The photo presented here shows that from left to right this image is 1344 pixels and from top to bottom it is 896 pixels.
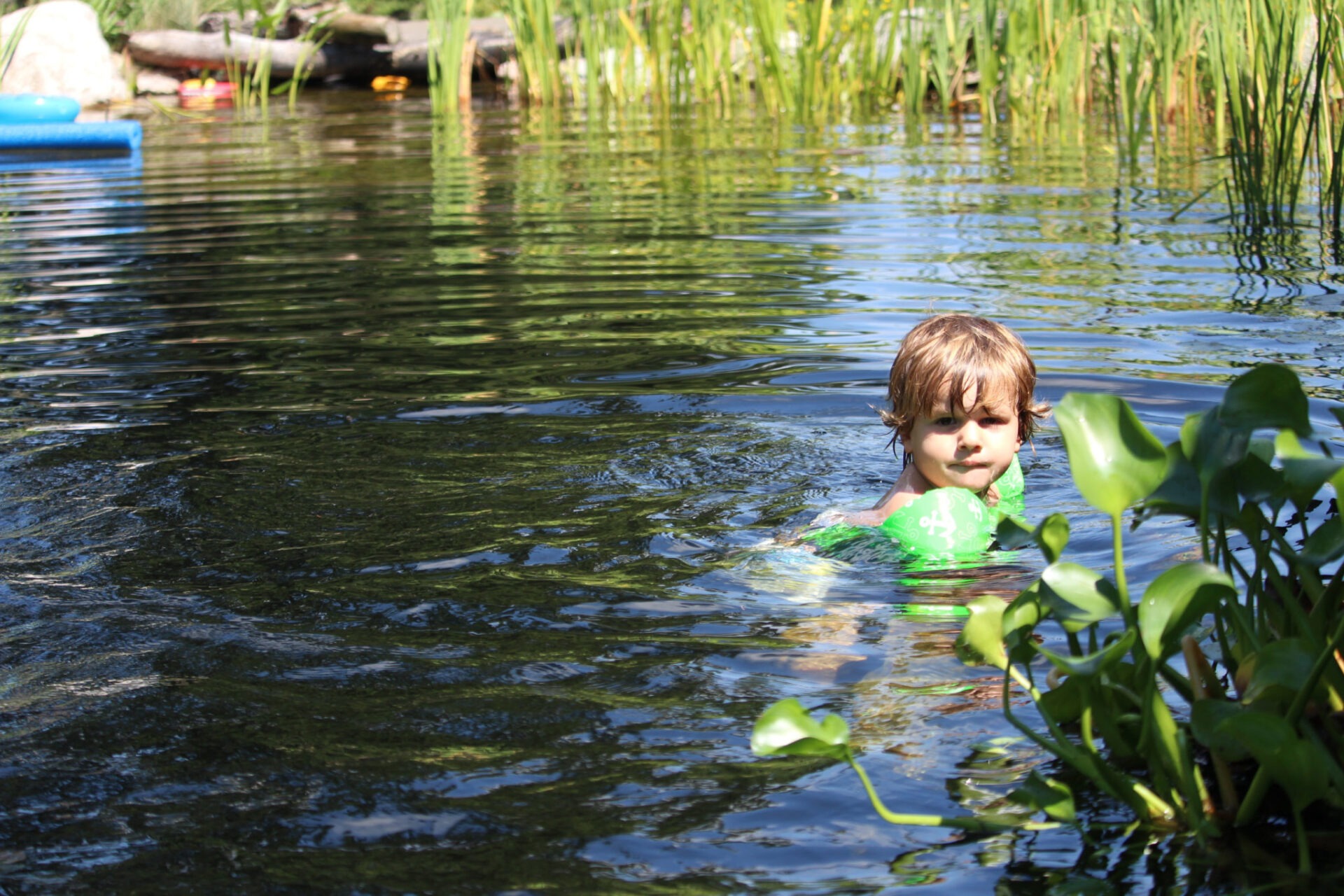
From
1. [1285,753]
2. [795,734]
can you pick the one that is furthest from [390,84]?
[1285,753]

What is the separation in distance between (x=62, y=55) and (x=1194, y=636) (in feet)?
60.7

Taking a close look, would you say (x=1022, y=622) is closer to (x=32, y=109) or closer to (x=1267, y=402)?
(x=1267, y=402)

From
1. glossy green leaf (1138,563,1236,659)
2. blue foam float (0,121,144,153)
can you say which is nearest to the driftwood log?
blue foam float (0,121,144,153)

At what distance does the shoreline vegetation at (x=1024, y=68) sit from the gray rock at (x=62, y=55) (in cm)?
586

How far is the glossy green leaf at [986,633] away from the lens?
1977mm

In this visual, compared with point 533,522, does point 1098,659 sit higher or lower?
higher

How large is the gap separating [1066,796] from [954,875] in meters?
0.18

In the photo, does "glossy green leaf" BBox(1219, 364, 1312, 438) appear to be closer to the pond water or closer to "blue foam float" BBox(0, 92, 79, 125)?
the pond water

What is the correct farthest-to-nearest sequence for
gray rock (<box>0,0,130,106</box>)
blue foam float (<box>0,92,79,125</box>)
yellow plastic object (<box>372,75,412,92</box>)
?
yellow plastic object (<box>372,75,412,92</box>) < gray rock (<box>0,0,130,106</box>) < blue foam float (<box>0,92,79,125</box>)

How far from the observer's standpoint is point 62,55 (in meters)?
17.5

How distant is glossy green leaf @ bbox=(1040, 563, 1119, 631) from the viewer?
6.11 ft

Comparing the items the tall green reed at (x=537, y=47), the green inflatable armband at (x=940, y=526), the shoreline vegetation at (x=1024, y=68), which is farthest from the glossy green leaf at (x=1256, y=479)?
the tall green reed at (x=537, y=47)

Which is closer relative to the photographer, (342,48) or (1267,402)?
(1267,402)

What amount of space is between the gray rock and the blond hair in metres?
16.4
